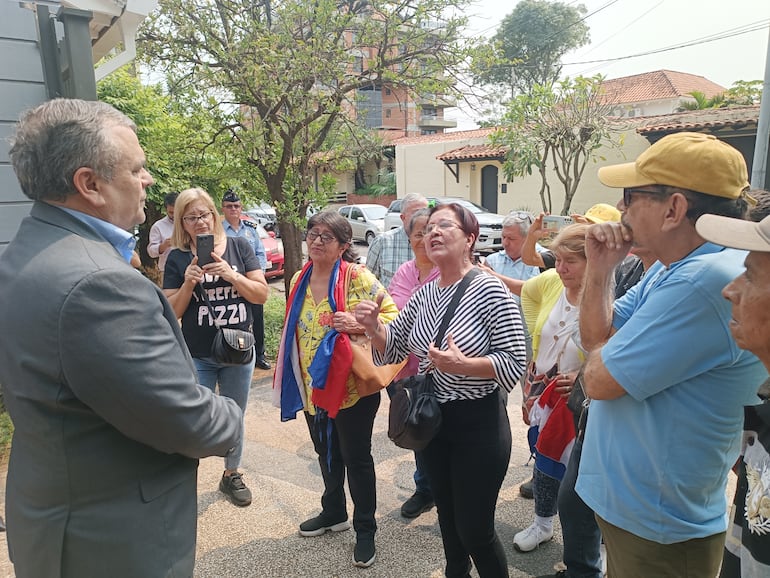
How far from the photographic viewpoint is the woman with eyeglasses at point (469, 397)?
A: 2262 mm

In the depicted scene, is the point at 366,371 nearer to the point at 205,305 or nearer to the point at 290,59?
the point at 205,305

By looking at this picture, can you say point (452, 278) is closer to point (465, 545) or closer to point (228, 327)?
point (465, 545)

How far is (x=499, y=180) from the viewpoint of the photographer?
2270cm

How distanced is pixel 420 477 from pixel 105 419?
2.43 metres

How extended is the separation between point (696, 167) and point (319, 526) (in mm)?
2668

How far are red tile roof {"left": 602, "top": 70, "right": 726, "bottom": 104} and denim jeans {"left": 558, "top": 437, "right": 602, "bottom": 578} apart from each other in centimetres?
2827

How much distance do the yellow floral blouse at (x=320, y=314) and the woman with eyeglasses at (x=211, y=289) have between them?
481mm

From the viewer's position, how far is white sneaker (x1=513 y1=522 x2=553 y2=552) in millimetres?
2930

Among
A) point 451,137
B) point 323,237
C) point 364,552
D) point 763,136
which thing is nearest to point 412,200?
point 323,237

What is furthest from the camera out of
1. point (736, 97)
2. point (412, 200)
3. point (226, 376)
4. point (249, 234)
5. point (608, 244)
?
point (736, 97)

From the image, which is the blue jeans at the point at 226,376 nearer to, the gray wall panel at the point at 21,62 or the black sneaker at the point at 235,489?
the black sneaker at the point at 235,489

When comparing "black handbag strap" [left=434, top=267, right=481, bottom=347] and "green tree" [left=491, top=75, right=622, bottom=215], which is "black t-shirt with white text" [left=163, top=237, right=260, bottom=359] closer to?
"black handbag strap" [left=434, top=267, right=481, bottom=347]

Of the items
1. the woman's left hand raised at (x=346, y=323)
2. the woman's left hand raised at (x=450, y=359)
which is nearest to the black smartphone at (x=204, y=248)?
the woman's left hand raised at (x=346, y=323)

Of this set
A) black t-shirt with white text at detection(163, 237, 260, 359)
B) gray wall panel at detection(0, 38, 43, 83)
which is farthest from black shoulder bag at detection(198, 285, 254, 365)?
gray wall panel at detection(0, 38, 43, 83)
